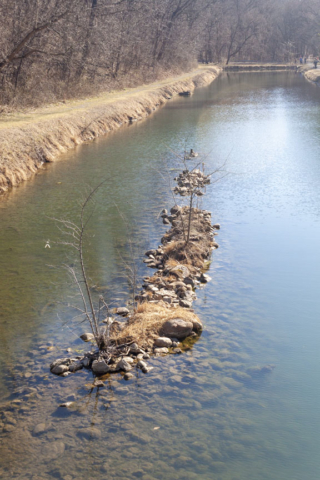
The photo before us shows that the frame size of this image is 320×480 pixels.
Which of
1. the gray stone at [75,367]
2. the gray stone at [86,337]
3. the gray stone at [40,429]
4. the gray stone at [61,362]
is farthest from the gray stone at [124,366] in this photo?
the gray stone at [40,429]

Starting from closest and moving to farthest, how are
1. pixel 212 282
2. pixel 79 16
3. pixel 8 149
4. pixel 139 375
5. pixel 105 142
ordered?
pixel 139 375 → pixel 212 282 → pixel 8 149 → pixel 105 142 → pixel 79 16

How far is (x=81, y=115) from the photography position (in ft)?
88.6

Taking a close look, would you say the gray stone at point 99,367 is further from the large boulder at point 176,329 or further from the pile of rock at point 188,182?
the pile of rock at point 188,182

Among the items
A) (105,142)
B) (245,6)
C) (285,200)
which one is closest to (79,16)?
(105,142)

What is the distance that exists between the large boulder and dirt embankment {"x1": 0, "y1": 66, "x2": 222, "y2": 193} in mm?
10697

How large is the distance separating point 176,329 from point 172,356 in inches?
22.8

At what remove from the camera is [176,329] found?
29.0 ft

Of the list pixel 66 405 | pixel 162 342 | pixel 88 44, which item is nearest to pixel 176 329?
pixel 162 342

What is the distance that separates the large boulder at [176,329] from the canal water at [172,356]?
27 centimetres

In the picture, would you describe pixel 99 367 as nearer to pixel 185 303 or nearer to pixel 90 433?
pixel 90 433

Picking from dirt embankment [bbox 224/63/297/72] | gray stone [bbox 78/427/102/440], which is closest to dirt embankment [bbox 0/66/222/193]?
gray stone [bbox 78/427/102/440]

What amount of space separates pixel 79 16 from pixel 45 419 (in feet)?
92.1

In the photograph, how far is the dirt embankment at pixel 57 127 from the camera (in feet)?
62.8

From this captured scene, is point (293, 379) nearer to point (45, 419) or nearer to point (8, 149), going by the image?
point (45, 419)
